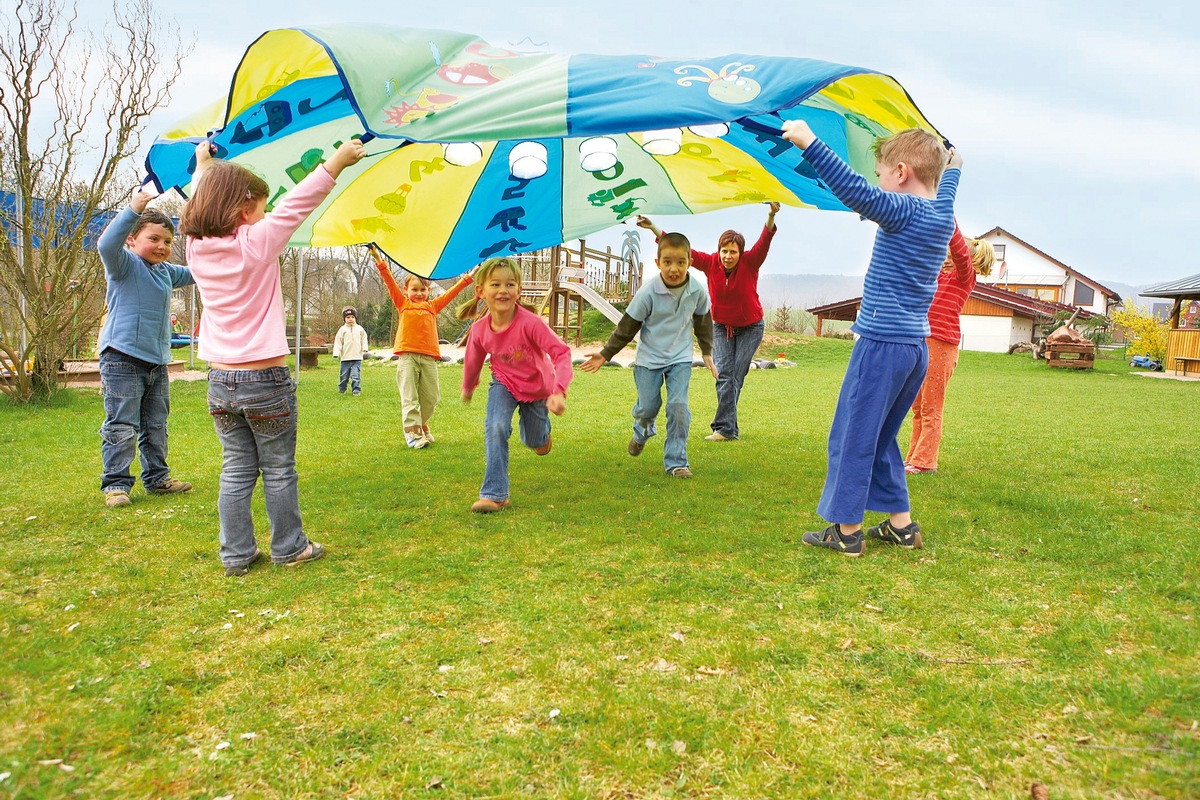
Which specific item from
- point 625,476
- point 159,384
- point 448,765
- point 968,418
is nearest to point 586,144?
point 625,476

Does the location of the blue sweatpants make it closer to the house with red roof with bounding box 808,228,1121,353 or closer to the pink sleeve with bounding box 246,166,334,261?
the pink sleeve with bounding box 246,166,334,261

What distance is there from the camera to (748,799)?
6.45 ft

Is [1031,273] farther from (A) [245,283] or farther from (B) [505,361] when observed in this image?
(A) [245,283]

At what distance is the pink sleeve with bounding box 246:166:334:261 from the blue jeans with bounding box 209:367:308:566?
23.0 inches

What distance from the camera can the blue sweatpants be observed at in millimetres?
3793

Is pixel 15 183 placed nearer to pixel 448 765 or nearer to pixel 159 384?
pixel 159 384

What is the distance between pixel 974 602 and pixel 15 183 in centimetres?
1174

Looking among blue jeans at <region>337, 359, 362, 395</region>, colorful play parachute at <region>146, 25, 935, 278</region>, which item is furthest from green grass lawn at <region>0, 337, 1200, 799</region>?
blue jeans at <region>337, 359, 362, 395</region>

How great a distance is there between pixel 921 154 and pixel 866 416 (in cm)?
131

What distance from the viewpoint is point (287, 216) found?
3.47 meters

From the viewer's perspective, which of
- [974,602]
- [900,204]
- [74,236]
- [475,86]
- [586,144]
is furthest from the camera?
[74,236]

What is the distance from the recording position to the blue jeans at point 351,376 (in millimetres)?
12648

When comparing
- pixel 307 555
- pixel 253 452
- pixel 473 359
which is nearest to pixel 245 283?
pixel 253 452

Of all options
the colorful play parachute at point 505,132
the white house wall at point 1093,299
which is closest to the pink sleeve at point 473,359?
the colorful play parachute at point 505,132
